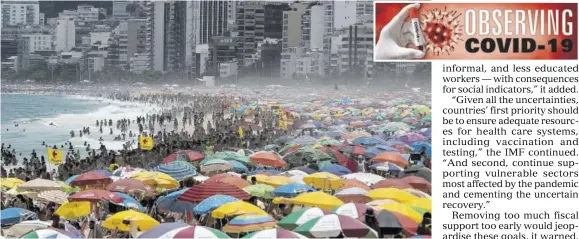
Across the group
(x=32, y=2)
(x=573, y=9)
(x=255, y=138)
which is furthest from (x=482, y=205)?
(x=32, y=2)

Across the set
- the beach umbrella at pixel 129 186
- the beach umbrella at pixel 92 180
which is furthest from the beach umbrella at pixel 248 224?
the beach umbrella at pixel 92 180

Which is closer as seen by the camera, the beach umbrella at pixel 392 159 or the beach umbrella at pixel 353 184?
the beach umbrella at pixel 353 184

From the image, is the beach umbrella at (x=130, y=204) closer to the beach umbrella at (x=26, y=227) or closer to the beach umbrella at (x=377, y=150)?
the beach umbrella at (x=26, y=227)

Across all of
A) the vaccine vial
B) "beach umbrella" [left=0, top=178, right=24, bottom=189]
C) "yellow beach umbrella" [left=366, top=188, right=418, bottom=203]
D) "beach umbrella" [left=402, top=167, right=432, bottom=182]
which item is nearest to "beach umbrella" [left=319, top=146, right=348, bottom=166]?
"beach umbrella" [left=402, top=167, right=432, bottom=182]

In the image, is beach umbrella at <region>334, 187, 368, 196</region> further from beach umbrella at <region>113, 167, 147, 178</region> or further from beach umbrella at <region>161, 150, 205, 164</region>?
beach umbrella at <region>161, 150, 205, 164</region>

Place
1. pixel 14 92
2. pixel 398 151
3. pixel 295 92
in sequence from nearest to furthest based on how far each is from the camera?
pixel 398 151 → pixel 295 92 → pixel 14 92

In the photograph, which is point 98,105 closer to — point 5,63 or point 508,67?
point 5,63
